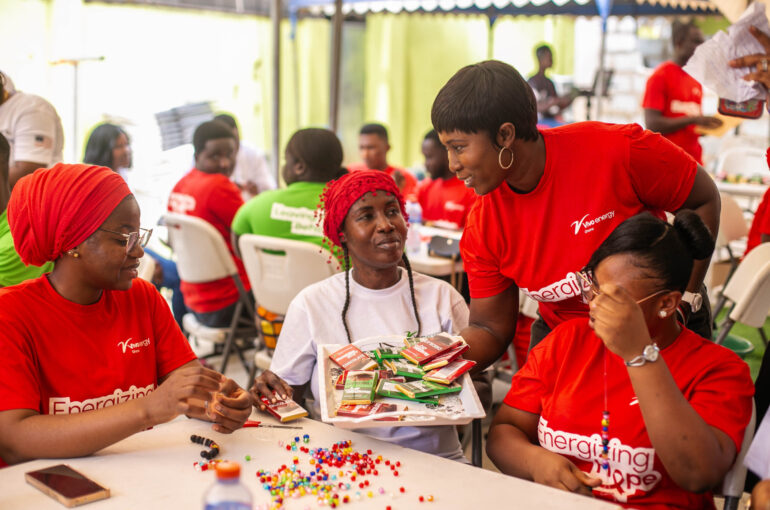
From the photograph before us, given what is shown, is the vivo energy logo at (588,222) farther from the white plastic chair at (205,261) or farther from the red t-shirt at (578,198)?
the white plastic chair at (205,261)

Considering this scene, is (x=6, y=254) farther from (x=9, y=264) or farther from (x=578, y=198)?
(x=578, y=198)

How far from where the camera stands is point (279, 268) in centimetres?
354

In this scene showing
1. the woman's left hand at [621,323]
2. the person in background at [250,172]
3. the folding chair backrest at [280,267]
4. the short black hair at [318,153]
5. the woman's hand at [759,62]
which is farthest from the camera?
the person in background at [250,172]

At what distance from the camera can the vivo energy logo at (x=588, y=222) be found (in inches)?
80.7

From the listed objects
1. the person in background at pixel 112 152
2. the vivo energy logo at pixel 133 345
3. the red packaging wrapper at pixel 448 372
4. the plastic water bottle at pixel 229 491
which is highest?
the person in background at pixel 112 152

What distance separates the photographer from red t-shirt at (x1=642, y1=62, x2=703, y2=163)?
17.7ft

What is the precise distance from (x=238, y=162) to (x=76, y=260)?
15.6 ft

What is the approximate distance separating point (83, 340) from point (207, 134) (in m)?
3.26

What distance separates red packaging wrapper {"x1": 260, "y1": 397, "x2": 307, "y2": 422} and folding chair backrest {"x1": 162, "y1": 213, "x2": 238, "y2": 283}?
2221 millimetres

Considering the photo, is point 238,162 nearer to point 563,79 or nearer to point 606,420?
point 606,420

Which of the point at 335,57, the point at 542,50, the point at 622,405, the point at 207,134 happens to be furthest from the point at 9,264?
the point at 542,50

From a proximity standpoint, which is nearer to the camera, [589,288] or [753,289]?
Result: [589,288]

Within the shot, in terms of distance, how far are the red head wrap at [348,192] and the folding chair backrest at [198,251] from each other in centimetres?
162

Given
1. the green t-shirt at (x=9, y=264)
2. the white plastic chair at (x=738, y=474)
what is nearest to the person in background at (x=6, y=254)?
the green t-shirt at (x=9, y=264)
